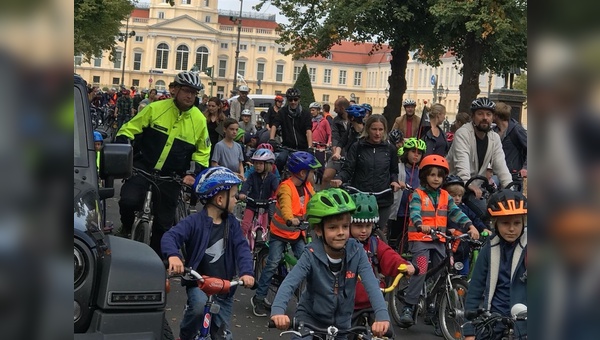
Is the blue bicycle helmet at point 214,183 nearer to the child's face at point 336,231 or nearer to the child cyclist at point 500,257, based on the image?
the child's face at point 336,231

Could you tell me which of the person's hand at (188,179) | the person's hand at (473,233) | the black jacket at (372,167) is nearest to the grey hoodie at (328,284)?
the person's hand at (188,179)

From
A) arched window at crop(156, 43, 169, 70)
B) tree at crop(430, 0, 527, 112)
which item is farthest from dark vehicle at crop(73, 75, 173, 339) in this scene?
arched window at crop(156, 43, 169, 70)

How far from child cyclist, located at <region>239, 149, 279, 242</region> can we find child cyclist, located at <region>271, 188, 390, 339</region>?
6.12 meters

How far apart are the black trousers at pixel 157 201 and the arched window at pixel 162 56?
163283mm

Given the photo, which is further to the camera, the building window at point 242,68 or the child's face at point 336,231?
the building window at point 242,68

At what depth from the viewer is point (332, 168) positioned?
12.2m

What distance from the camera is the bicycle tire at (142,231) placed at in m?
8.59

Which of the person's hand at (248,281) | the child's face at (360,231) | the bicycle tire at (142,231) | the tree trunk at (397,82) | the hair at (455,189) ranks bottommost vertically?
the bicycle tire at (142,231)

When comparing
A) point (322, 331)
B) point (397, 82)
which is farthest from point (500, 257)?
point (397, 82)
